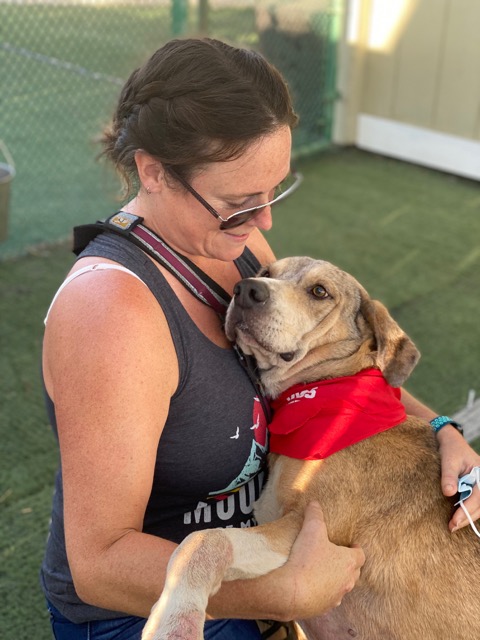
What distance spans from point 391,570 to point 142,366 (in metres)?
1.08

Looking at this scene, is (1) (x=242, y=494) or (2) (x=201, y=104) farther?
(1) (x=242, y=494)

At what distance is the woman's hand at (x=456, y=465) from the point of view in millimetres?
2383

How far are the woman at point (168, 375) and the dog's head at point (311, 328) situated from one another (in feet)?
0.43

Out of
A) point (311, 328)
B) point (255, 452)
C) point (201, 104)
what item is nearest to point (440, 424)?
point (311, 328)

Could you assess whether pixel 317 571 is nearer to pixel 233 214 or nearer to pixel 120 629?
pixel 120 629

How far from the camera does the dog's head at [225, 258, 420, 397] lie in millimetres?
2477

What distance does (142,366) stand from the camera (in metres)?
1.92

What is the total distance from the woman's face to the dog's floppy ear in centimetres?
66

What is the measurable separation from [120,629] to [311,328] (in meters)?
1.20

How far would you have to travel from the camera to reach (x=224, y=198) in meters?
2.17

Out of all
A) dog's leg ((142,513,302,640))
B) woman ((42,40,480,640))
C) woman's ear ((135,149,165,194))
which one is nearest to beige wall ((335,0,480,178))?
woman ((42,40,480,640))

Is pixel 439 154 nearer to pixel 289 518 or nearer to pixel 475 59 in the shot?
pixel 475 59

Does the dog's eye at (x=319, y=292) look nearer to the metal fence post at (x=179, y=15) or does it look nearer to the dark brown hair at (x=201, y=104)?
the dark brown hair at (x=201, y=104)

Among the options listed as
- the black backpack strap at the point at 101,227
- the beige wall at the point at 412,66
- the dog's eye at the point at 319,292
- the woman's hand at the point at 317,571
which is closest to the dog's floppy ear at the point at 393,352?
the dog's eye at the point at 319,292
